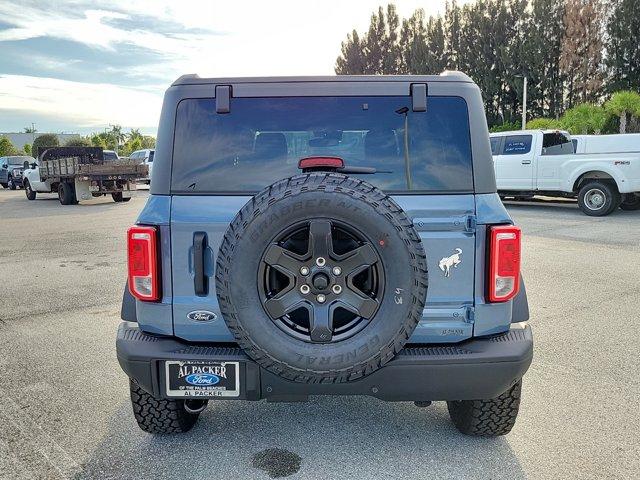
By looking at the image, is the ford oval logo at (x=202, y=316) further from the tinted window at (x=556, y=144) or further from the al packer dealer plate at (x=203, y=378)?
the tinted window at (x=556, y=144)

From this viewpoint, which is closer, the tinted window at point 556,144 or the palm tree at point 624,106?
the tinted window at point 556,144

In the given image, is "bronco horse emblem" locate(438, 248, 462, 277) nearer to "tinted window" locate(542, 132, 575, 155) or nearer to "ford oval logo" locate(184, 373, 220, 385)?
"ford oval logo" locate(184, 373, 220, 385)

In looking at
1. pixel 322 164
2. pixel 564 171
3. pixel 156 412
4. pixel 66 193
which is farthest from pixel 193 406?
pixel 66 193

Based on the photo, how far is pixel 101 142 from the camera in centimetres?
8475

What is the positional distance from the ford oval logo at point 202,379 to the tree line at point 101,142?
53.5 meters

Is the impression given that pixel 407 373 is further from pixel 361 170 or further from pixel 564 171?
pixel 564 171

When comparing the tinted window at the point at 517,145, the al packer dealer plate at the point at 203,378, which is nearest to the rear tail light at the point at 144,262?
the al packer dealer plate at the point at 203,378

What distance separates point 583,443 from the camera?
2.98 m

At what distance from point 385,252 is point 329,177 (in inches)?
15.5

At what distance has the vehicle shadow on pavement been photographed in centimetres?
275

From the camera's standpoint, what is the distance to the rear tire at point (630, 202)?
520 inches

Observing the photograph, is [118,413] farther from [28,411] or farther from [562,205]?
[562,205]

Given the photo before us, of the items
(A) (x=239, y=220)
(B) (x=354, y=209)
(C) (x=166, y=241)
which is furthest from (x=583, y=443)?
(C) (x=166, y=241)

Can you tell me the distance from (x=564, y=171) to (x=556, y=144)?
924mm
